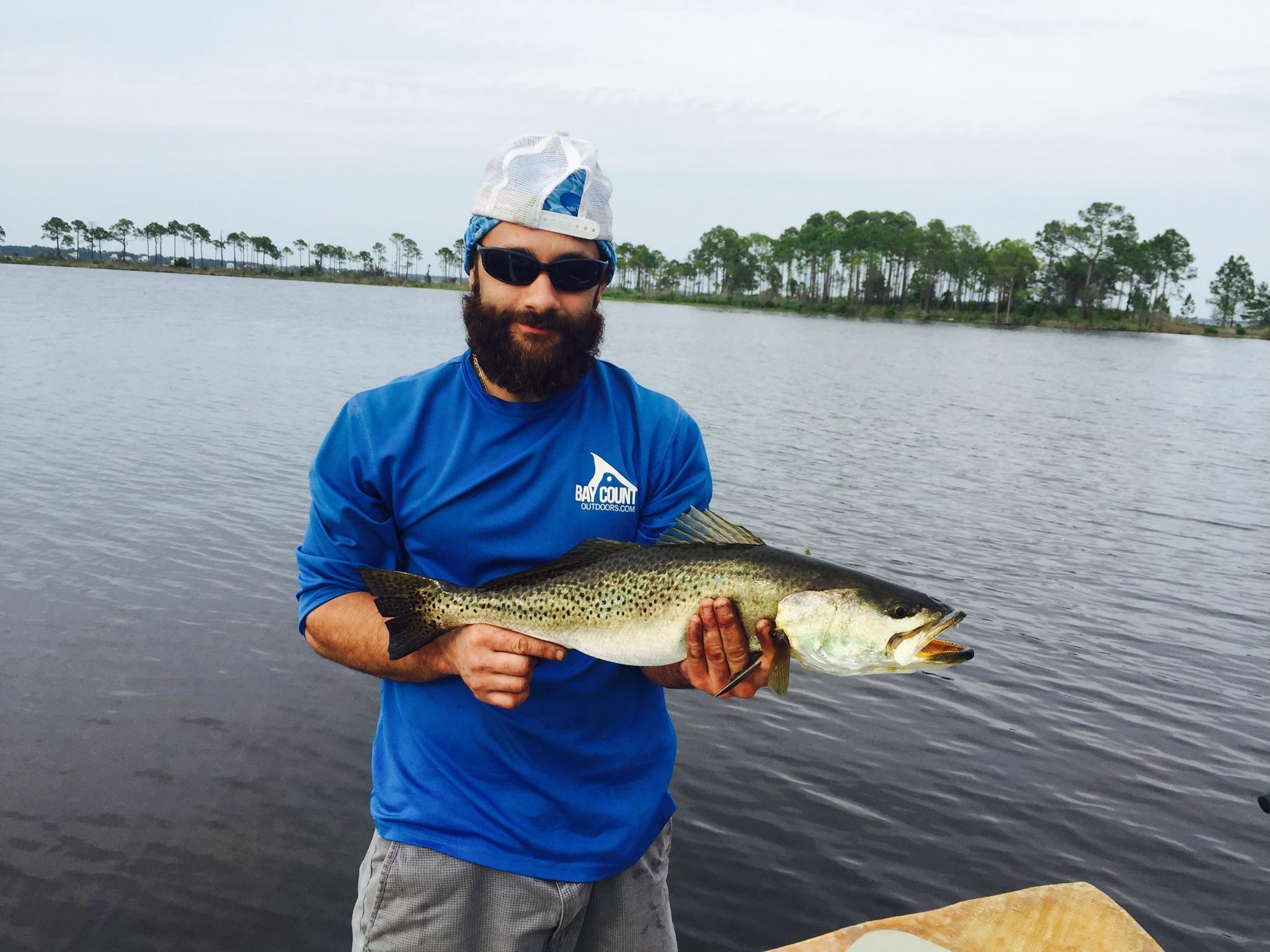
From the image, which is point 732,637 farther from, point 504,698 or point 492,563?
point 492,563

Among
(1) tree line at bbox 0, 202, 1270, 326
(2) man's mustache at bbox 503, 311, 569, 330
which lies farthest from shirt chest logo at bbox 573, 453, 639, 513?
(1) tree line at bbox 0, 202, 1270, 326

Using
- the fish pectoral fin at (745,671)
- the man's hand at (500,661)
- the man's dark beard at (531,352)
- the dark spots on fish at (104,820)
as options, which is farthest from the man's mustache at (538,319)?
the dark spots on fish at (104,820)

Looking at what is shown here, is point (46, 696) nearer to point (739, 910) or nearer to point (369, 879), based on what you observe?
point (739, 910)

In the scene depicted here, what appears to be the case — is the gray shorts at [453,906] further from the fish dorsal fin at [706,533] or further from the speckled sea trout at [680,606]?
the fish dorsal fin at [706,533]

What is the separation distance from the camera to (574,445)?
327 centimetres

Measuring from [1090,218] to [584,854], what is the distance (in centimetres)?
16956

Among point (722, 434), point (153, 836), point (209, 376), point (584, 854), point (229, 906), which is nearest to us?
point (584, 854)

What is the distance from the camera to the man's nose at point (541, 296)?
3.27 metres

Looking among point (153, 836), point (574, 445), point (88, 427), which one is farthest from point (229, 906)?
point (88, 427)

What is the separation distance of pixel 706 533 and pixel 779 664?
519 millimetres

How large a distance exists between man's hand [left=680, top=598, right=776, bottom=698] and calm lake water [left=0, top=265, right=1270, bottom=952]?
4.61m

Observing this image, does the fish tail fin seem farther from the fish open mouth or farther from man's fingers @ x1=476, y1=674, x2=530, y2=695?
the fish open mouth

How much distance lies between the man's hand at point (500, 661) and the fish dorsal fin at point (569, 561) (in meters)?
0.18

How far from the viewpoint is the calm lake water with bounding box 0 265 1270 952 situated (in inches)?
282
